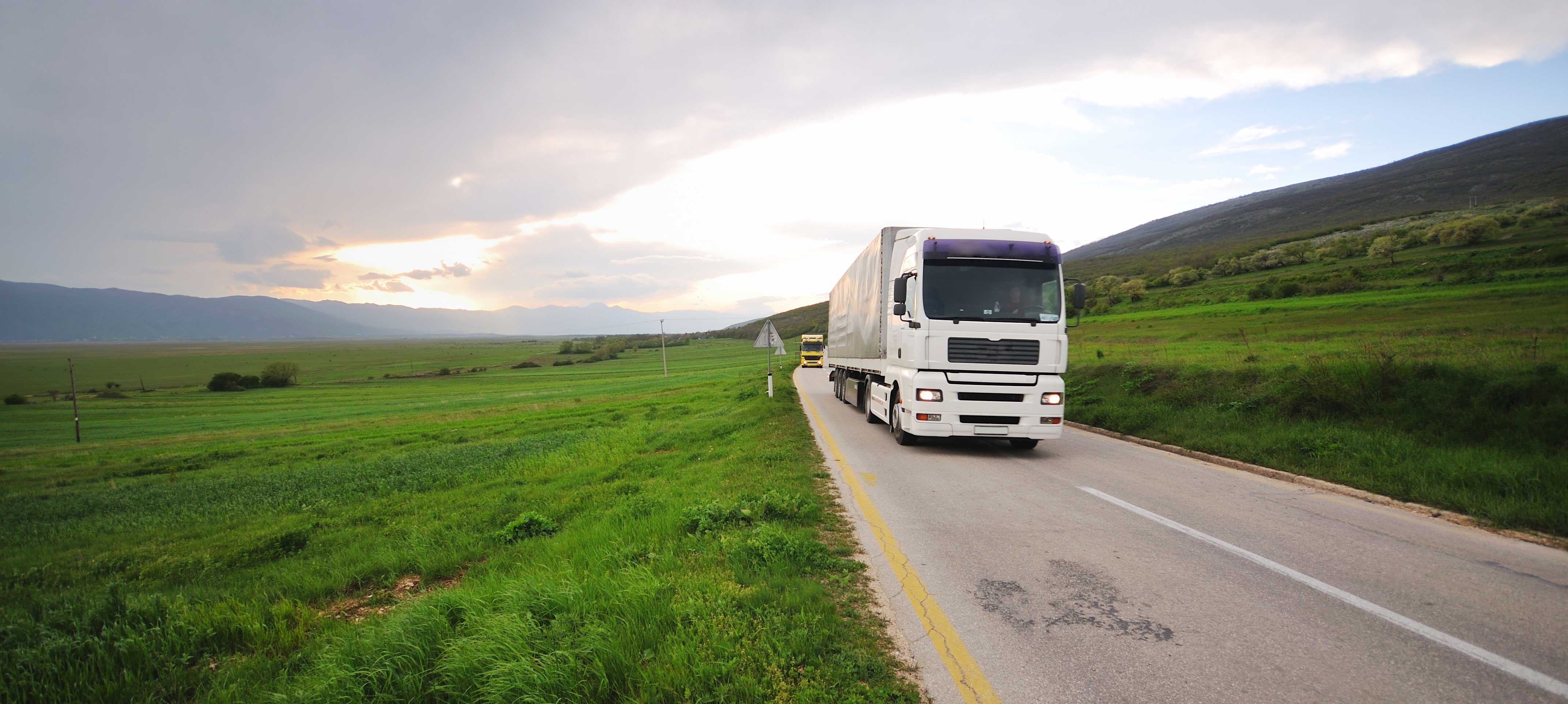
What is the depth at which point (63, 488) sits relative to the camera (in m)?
17.7

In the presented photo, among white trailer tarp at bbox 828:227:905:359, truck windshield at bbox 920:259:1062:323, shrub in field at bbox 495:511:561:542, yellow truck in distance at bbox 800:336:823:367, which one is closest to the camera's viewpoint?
shrub in field at bbox 495:511:561:542

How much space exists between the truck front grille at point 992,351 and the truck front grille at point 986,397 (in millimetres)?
528

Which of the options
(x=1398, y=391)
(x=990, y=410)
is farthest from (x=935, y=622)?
(x=1398, y=391)

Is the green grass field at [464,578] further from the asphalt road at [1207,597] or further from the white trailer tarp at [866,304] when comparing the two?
the white trailer tarp at [866,304]

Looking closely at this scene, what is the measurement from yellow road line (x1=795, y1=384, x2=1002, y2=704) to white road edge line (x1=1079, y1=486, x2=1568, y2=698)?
2.74 meters

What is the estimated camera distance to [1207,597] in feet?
14.2

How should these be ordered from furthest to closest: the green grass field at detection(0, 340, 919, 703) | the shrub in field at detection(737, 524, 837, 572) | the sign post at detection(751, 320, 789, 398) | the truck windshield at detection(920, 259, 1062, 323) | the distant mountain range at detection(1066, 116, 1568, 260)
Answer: the distant mountain range at detection(1066, 116, 1568, 260) → the sign post at detection(751, 320, 789, 398) → the truck windshield at detection(920, 259, 1062, 323) → the shrub in field at detection(737, 524, 837, 572) → the green grass field at detection(0, 340, 919, 703)

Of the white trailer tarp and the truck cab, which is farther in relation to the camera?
the truck cab

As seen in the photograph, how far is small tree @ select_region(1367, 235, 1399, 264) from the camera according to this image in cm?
3544

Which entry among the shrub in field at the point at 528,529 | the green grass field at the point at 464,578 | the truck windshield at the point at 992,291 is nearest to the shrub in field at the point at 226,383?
the green grass field at the point at 464,578

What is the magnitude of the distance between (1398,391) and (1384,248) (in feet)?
126

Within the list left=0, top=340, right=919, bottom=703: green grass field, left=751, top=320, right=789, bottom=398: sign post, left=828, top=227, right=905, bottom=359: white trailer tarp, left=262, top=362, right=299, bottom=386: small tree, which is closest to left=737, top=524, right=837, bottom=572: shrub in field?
left=0, top=340, right=919, bottom=703: green grass field

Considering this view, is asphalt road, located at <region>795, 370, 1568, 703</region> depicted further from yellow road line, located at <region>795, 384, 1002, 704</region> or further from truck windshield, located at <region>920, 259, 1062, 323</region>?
truck windshield, located at <region>920, 259, 1062, 323</region>

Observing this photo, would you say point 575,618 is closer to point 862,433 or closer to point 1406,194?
point 862,433
